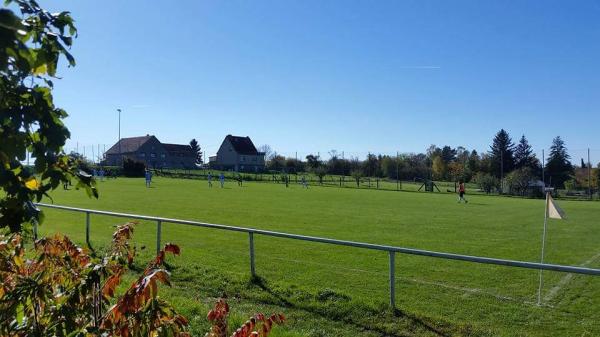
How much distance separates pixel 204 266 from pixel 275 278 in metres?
1.61

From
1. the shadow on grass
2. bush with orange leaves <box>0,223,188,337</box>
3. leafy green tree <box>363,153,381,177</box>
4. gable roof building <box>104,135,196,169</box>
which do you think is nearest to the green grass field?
the shadow on grass

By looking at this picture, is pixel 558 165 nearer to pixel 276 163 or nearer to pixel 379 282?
pixel 276 163

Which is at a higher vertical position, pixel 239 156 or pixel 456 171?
pixel 239 156

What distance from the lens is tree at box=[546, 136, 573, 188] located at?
72688 millimetres

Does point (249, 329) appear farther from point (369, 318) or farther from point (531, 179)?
point (531, 179)

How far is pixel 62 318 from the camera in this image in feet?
8.19

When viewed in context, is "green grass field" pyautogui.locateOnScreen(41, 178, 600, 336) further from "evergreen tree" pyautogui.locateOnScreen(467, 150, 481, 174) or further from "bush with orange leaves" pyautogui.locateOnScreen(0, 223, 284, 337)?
"evergreen tree" pyautogui.locateOnScreen(467, 150, 481, 174)

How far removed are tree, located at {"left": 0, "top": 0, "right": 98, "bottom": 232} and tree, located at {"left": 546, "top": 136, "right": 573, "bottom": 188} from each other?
242 ft

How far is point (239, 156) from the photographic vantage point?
364 feet

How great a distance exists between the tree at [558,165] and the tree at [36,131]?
242ft

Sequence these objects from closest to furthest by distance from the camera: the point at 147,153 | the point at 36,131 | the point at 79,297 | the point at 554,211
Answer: the point at 36,131 < the point at 79,297 < the point at 554,211 < the point at 147,153

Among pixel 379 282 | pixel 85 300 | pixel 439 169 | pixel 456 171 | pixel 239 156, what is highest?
pixel 239 156

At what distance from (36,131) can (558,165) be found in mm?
104540

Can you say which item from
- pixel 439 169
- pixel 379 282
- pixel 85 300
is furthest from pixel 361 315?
pixel 439 169
